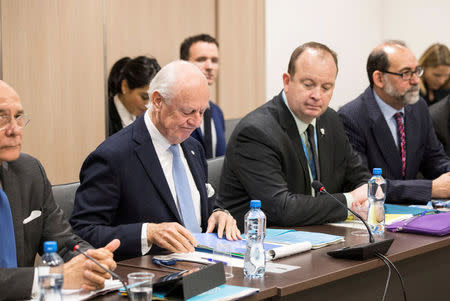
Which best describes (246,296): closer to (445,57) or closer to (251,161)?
(251,161)

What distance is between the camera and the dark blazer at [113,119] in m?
5.25

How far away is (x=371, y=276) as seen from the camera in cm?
277

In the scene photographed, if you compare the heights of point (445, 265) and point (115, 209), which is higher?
point (115, 209)

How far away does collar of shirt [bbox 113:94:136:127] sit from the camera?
5211mm

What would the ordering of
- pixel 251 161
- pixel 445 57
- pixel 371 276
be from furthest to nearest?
pixel 445 57
pixel 251 161
pixel 371 276

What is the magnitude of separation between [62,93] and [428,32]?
187 inches

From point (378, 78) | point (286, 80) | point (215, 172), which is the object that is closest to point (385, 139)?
point (378, 78)

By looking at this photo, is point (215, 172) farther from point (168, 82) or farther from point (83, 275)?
point (83, 275)

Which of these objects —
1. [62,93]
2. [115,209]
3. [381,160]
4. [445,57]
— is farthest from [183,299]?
[445,57]

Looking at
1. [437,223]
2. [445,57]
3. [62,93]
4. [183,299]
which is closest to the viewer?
[183,299]

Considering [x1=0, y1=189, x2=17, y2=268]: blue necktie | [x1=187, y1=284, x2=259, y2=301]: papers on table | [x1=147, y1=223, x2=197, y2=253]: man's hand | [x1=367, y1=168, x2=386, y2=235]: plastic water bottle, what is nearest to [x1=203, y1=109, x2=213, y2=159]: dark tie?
[x1=367, y1=168, x2=386, y2=235]: plastic water bottle

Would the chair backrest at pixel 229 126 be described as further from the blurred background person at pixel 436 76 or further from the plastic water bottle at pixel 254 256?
the plastic water bottle at pixel 254 256

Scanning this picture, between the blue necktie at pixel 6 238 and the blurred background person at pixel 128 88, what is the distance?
106 inches

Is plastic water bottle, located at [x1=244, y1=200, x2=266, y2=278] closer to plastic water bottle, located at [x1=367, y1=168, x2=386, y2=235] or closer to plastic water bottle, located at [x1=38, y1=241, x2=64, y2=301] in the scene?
plastic water bottle, located at [x1=38, y1=241, x2=64, y2=301]
